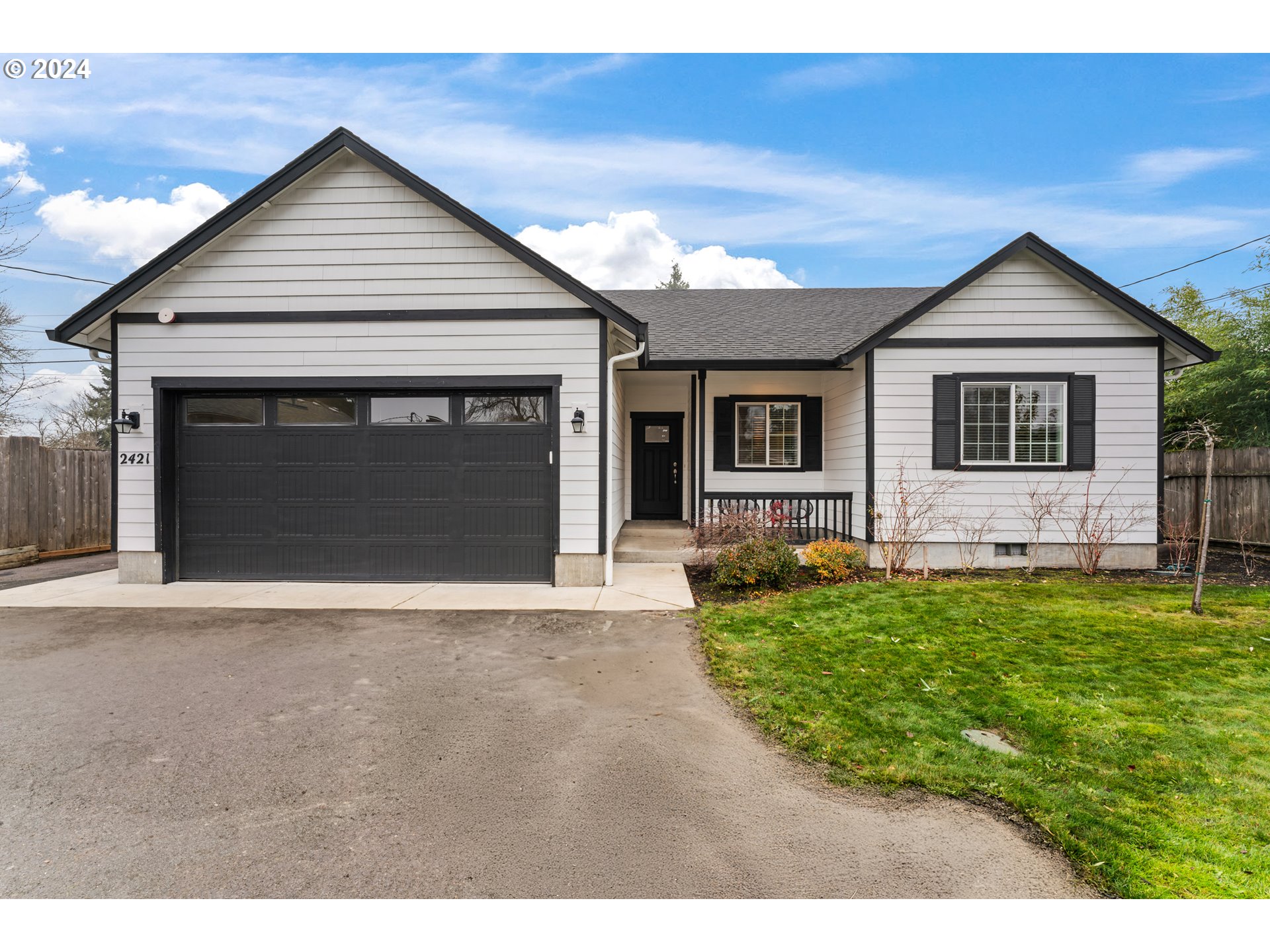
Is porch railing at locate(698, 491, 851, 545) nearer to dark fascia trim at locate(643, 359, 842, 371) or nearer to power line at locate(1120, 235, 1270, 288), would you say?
dark fascia trim at locate(643, 359, 842, 371)

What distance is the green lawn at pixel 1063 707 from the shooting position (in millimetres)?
2334

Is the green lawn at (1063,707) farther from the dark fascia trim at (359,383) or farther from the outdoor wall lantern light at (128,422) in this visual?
the outdoor wall lantern light at (128,422)

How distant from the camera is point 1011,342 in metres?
8.47

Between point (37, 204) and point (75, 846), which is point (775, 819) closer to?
point (75, 846)


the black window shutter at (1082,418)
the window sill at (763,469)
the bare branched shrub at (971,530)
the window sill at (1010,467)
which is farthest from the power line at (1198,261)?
the window sill at (763,469)

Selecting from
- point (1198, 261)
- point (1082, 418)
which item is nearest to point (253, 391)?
point (1082, 418)

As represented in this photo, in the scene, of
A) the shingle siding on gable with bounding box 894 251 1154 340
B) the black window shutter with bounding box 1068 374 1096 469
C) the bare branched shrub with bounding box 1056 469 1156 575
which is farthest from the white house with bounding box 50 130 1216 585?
the bare branched shrub with bounding box 1056 469 1156 575

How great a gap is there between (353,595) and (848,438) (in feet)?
24.7

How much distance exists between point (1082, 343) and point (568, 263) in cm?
4076

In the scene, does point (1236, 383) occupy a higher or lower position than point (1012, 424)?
higher

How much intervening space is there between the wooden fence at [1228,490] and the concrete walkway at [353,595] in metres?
8.92

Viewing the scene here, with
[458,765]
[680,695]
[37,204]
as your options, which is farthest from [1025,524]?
[37,204]

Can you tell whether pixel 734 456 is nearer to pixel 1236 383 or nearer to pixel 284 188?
pixel 284 188

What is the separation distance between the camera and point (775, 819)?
8.21 feet
